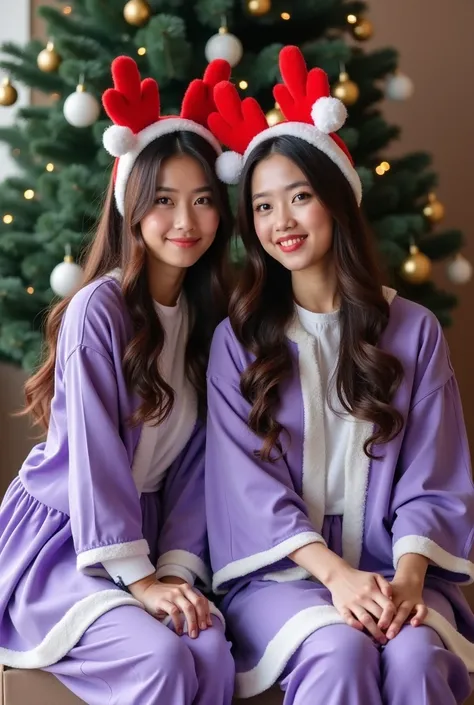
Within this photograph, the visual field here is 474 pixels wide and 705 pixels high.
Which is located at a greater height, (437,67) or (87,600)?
(437,67)

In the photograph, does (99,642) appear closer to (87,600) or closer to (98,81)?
(87,600)

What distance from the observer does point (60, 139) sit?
240 centimetres

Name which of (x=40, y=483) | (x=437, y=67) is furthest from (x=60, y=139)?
(x=437, y=67)

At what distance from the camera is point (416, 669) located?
1.35 metres

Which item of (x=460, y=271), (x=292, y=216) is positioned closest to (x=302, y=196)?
(x=292, y=216)

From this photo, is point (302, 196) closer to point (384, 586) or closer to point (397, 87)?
point (384, 586)

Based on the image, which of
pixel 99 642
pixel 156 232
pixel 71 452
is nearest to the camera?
pixel 99 642

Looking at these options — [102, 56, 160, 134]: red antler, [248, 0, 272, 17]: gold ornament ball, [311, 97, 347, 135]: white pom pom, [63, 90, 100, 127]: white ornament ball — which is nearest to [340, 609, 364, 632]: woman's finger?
[311, 97, 347, 135]: white pom pom

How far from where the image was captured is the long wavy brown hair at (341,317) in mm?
1673

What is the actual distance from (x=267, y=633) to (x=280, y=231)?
71 centimetres

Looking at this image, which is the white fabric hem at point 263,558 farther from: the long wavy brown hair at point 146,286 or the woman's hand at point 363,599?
the long wavy brown hair at point 146,286

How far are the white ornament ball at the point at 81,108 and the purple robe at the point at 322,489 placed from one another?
0.80 m

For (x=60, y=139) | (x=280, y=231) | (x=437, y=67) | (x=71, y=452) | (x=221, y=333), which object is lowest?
(x=71, y=452)

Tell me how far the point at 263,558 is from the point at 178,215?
0.64 metres
